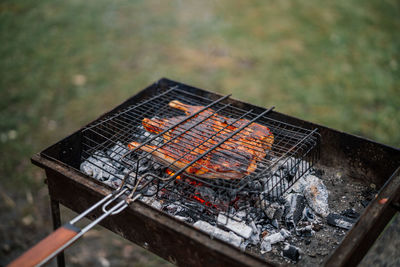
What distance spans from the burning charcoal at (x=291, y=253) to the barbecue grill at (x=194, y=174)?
29 centimetres

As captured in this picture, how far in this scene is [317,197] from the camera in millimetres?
2479

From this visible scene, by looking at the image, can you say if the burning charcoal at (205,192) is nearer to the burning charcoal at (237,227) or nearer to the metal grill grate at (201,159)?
the metal grill grate at (201,159)

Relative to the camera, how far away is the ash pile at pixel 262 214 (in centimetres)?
217

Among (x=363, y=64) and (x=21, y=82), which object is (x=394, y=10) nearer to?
(x=363, y=64)

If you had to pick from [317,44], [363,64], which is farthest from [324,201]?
[317,44]

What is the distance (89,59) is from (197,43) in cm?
180

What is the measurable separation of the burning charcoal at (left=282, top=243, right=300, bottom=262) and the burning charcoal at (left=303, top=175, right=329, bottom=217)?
40cm

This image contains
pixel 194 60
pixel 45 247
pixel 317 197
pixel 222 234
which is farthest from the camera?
pixel 194 60

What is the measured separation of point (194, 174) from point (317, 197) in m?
0.88

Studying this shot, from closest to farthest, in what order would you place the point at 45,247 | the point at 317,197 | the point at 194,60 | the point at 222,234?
the point at 45,247
the point at 222,234
the point at 317,197
the point at 194,60

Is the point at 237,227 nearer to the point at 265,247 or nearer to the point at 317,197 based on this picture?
the point at 265,247

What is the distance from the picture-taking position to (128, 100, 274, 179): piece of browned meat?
85.8 inches

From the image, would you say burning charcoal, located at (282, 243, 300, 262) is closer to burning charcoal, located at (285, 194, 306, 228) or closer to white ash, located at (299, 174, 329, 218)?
burning charcoal, located at (285, 194, 306, 228)

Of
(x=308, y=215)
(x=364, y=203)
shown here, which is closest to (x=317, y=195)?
(x=308, y=215)
